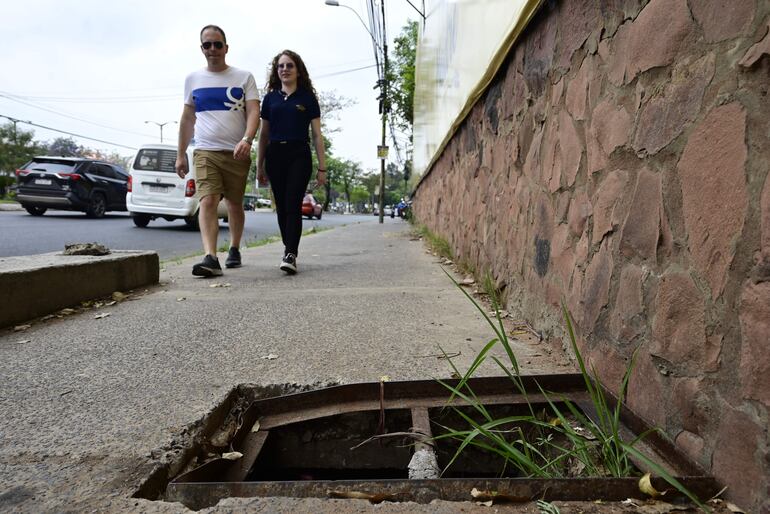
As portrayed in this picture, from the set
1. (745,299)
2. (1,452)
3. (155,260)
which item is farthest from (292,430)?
(155,260)

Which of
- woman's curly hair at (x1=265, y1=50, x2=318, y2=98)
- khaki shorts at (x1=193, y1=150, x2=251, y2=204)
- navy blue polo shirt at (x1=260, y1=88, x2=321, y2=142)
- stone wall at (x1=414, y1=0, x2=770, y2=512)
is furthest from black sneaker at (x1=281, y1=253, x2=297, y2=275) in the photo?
stone wall at (x1=414, y1=0, x2=770, y2=512)

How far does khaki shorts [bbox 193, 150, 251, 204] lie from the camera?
3906 millimetres

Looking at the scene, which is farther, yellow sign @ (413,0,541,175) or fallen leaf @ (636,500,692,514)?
yellow sign @ (413,0,541,175)

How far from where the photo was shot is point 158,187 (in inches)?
409

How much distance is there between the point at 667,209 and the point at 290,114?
330cm

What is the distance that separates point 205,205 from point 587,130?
3.04 metres

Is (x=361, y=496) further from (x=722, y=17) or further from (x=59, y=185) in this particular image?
(x=59, y=185)

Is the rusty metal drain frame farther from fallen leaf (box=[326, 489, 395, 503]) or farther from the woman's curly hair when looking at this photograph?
the woman's curly hair

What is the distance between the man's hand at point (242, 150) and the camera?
3785 mm

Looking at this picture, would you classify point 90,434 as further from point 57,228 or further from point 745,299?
point 57,228

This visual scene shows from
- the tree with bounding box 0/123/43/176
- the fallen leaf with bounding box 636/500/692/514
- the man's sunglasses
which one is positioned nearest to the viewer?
the fallen leaf with bounding box 636/500/692/514

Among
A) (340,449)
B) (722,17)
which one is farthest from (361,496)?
(722,17)

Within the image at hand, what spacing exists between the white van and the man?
22.2 feet

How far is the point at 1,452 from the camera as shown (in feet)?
4.02
